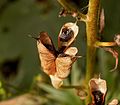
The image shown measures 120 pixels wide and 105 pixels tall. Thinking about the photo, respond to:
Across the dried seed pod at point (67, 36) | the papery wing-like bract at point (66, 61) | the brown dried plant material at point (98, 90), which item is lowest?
the brown dried plant material at point (98, 90)

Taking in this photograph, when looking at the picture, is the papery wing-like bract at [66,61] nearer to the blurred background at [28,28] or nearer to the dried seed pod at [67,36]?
the dried seed pod at [67,36]

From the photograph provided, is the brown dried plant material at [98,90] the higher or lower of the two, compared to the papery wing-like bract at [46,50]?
lower

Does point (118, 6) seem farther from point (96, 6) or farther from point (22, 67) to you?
point (96, 6)

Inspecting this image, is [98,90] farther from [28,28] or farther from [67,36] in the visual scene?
[28,28]

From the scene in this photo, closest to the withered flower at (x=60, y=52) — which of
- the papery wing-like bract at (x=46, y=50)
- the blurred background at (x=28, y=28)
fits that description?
the papery wing-like bract at (x=46, y=50)

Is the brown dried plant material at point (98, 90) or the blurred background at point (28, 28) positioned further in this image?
the blurred background at point (28, 28)

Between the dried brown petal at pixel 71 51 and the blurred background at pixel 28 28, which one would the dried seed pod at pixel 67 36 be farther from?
the blurred background at pixel 28 28

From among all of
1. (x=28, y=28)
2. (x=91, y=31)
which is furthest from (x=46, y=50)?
(x=28, y=28)
